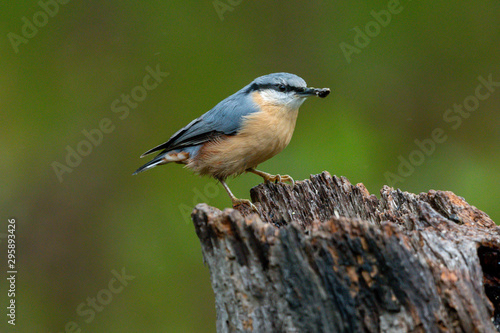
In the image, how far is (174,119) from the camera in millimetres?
5496

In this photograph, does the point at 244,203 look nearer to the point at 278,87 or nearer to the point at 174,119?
the point at 278,87

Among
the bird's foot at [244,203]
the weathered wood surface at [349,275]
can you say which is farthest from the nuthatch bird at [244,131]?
the weathered wood surface at [349,275]

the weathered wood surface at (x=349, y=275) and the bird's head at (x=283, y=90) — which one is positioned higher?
the bird's head at (x=283, y=90)

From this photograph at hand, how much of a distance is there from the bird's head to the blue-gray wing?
14 centimetres

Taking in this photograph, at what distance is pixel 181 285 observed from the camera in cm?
505

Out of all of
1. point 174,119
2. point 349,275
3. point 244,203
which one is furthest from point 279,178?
point 349,275

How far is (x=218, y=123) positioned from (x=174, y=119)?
5.11 ft

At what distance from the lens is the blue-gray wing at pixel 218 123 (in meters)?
4.00

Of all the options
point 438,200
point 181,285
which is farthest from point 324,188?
point 181,285

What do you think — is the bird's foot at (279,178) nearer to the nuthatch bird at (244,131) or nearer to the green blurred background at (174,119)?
the nuthatch bird at (244,131)

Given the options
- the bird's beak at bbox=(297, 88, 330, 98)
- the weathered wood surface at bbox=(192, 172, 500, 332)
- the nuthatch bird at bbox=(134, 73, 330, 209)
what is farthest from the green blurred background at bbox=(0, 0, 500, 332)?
the weathered wood surface at bbox=(192, 172, 500, 332)

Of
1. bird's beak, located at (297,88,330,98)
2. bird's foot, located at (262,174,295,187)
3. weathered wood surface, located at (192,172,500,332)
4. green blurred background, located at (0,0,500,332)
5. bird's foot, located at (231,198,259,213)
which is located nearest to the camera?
weathered wood surface, located at (192,172,500,332)

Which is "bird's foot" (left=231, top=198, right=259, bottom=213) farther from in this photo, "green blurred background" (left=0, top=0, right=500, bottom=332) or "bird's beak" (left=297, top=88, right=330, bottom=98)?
"green blurred background" (left=0, top=0, right=500, bottom=332)

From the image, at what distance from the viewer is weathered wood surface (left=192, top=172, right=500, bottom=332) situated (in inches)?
73.4
